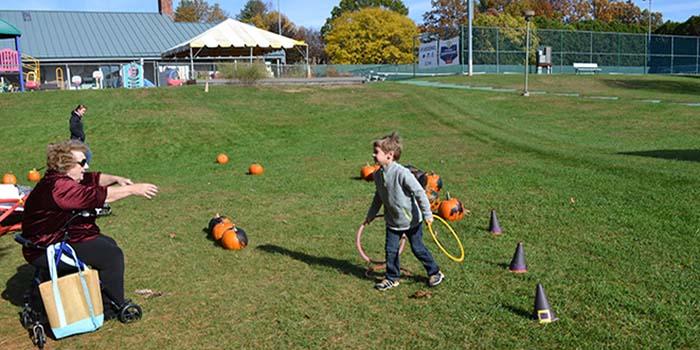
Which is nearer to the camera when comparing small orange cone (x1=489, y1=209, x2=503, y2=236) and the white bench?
small orange cone (x1=489, y1=209, x2=503, y2=236)

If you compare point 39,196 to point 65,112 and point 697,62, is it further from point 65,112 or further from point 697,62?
point 697,62

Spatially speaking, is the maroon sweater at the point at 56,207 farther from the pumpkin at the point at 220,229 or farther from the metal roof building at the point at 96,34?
the metal roof building at the point at 96,34

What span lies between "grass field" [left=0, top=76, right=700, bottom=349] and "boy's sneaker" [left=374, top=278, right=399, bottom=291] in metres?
0.10

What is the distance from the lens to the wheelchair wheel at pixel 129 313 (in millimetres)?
5758

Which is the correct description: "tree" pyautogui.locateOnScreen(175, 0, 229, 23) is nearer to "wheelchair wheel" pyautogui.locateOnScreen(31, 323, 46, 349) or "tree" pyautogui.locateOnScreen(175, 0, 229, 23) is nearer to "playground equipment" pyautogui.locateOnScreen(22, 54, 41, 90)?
"playground equipment" pyautogui.locateOnScreen(22, 54, 41, 90)

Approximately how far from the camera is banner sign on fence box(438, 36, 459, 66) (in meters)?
47.3

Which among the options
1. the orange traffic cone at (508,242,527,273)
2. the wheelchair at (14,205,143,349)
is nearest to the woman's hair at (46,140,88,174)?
the wheelchair at (14,205,143,349)

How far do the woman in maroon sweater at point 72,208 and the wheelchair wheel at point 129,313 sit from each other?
16cm

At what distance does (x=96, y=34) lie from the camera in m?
53.4

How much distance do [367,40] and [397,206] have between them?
7054cm

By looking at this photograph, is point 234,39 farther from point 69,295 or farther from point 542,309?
point 542,309

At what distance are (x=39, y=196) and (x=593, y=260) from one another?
19.0ft

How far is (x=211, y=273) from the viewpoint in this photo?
720 cm

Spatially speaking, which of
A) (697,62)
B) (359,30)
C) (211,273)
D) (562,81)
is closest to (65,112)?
(211,273)
